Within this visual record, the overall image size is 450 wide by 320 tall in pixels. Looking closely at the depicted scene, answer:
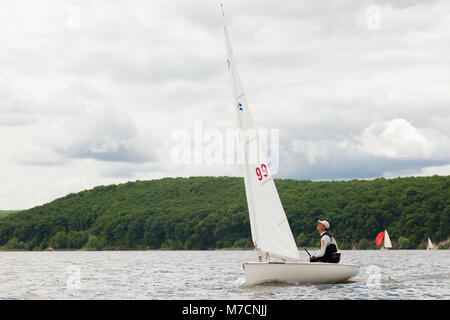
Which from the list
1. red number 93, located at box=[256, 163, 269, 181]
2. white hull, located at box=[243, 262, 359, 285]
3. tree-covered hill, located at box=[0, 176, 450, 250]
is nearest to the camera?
white hull, located at box=[243, 262, 359, 285]

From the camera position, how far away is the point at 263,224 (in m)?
22.5

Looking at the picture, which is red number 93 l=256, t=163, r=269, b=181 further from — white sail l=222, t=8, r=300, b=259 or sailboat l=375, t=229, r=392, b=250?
sailboat l=375, t=229, r=392, b=250

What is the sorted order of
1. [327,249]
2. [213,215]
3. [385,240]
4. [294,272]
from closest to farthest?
[294,272], [327,249], [385,240], [213,215]

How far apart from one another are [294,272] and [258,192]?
10.2ft

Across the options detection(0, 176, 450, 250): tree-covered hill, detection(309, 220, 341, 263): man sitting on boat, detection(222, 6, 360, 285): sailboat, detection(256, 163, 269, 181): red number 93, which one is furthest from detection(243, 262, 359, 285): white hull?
detection(0, 176, 450, 250): tree-covered hill

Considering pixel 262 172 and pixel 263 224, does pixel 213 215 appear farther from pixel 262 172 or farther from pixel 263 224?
pixel 263 224

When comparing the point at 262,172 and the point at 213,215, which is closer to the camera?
the point at 262,172

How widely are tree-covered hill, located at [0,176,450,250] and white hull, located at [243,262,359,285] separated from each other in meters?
101

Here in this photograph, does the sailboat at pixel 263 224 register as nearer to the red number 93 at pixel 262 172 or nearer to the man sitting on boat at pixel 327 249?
the red number 93 at pixel 262 172

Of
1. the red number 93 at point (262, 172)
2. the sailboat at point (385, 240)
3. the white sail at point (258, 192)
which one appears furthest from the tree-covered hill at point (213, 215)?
the red number 93 at point (262, 172)

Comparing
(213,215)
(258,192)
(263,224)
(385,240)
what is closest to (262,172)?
(258,192)

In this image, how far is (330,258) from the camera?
23297mm

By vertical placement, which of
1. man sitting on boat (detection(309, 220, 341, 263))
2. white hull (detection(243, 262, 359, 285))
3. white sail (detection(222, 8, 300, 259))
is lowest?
white hull (detection(243, 262, 359, 285))

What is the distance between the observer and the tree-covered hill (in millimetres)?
126312
